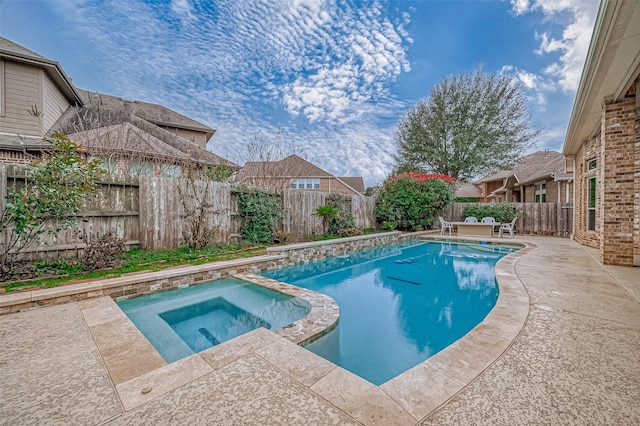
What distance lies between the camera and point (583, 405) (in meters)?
1.65

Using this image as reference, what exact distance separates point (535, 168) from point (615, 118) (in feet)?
47.6

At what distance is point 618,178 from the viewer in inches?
A: 208

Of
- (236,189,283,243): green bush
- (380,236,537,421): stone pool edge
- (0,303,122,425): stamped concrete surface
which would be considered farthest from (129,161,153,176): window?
(380,236,537,421): stone pool edge

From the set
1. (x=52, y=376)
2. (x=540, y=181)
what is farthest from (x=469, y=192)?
(x=52, y=376)

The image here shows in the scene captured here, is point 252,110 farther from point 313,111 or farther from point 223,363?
point 223,363

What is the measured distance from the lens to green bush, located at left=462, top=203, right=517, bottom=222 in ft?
43.2

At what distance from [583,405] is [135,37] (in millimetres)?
15112

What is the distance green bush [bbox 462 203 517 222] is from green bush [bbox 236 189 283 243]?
1108 cm

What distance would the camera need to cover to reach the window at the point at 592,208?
25.7ft

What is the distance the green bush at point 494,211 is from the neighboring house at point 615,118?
6.63 metres

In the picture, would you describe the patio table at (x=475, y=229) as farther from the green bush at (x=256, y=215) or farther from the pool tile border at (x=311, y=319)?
the pool tile border at (x=311, y=319)

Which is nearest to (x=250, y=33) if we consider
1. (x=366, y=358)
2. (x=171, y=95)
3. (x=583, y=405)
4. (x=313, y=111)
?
(x=313, y=111)

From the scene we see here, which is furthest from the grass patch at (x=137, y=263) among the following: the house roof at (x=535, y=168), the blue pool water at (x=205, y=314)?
the house roof at (x=535, y=168)

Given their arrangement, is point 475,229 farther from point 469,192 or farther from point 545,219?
point 469,192
